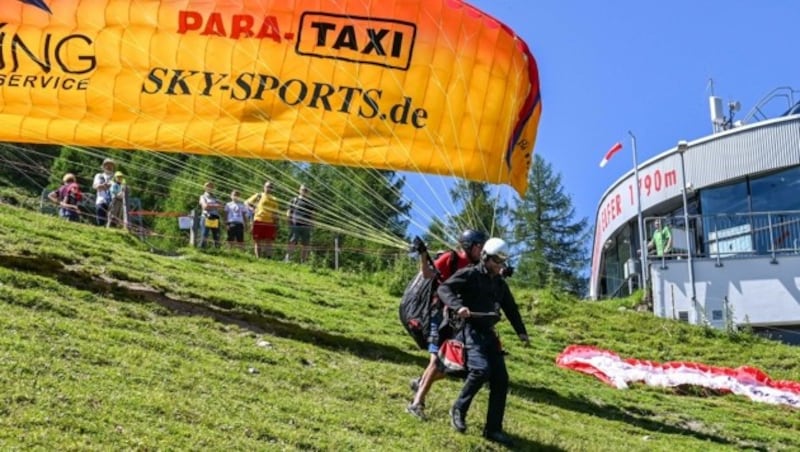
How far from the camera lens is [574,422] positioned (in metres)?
10.6

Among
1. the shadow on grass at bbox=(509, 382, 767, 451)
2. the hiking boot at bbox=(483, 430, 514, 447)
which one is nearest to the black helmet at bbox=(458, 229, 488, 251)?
the hiking boot at bbox=(483, 430, 514, 447)

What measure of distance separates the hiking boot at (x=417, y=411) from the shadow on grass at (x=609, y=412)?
2796mm

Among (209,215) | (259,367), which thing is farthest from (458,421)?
(209,215)

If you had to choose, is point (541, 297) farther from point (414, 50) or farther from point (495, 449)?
point (495, 449)

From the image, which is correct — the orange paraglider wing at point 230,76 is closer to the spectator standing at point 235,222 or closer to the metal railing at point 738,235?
the spectator standing at point 235,222

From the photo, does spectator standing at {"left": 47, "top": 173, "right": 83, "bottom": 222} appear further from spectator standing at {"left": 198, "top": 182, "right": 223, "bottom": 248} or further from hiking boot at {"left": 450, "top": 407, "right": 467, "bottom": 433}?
hiking boot at {"left": 450, "top": 407, "right": 467, "bottom": 433}

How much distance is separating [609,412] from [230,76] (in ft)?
19.8

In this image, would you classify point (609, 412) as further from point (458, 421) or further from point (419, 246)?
point (419, 246)

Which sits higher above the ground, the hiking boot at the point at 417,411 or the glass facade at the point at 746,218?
the glass facade at the point at 746,218

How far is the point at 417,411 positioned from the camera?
29.6ft

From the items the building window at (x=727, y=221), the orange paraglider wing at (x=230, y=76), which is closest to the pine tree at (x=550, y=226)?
the building window at (x=727, y=221)

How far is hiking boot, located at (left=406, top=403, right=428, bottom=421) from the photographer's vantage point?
29.4 ft

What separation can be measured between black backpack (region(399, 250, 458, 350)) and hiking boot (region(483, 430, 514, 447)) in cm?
110

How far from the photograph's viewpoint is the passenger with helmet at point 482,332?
8570 millimetres
